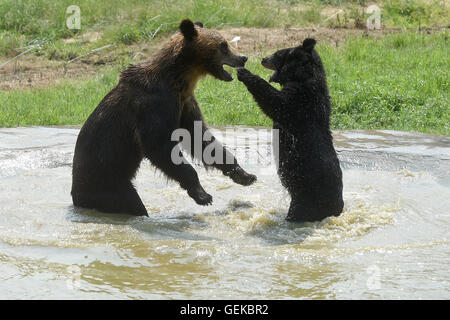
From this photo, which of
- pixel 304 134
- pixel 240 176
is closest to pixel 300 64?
pixel 304 134

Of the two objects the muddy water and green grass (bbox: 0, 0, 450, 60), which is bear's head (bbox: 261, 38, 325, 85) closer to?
the muddy water

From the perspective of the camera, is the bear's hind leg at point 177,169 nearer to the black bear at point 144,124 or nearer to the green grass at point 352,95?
the black bear at point 144,124

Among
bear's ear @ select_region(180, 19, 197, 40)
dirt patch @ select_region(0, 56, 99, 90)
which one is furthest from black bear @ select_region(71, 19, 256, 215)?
dirt patch @ select_region(0, 56, 99, 90)

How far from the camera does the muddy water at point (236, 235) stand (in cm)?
429

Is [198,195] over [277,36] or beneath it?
beneath

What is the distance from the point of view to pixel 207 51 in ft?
20.0

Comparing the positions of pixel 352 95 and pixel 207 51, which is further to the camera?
pixel 352 95

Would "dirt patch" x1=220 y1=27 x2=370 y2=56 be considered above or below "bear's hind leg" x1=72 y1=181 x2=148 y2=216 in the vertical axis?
above

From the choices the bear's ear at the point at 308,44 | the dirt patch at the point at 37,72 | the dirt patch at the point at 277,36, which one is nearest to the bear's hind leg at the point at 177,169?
the bear's ear at the point at 308,44

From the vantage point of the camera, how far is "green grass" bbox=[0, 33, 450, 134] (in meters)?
10.5

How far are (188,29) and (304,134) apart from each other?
4.37ft

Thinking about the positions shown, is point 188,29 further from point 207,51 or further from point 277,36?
point 277,36

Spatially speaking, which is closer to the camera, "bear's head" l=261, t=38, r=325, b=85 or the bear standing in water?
the bear standing in water
